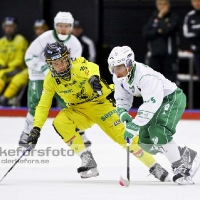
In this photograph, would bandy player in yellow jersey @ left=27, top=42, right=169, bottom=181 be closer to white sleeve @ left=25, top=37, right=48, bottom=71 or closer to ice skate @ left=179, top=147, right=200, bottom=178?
ice skate @ left=179, top=147, right=200, bottom=178

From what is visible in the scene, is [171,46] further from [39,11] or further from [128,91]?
[128,91]

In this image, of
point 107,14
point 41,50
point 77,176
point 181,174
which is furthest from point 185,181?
point 107,14

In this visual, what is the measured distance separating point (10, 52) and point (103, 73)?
1.35m

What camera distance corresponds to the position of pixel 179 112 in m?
6.62

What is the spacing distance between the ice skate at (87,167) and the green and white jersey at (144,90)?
56 centimetres

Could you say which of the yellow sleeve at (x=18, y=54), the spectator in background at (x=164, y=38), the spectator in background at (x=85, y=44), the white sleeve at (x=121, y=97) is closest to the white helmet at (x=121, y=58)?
the white sleeve at (x=121, y=97)

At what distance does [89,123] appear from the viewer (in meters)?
7.28

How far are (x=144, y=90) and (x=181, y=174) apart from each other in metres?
0.71

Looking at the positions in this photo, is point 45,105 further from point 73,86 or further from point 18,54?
point 18,54

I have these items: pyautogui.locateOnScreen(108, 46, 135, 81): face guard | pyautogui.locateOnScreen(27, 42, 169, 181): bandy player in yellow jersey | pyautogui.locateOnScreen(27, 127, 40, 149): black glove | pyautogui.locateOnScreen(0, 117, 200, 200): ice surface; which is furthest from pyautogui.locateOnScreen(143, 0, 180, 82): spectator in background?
pyautogui.locateOnScreen(108, 46, 135, 81): face guard

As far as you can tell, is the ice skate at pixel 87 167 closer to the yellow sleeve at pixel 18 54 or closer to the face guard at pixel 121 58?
the face guard at pixel 121 58

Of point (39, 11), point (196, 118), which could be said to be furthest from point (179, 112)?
point (39, 11)

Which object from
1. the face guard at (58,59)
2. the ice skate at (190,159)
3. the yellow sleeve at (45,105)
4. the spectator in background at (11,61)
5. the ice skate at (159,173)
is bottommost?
the spectator in background at (11,61)

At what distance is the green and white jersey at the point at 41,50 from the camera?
907 centimetres
